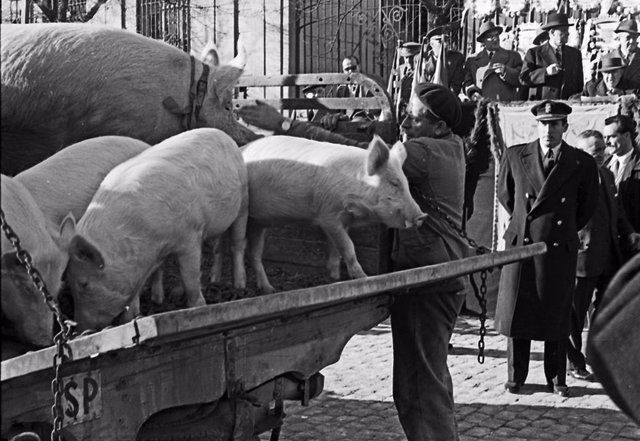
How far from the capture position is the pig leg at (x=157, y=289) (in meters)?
3.26

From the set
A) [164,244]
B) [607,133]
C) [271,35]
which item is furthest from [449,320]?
[271,35]

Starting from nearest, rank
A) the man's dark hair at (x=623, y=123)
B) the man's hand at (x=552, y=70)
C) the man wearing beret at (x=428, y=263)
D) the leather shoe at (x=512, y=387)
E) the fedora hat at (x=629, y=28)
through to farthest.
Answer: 1. the man wearing beret at (x=428, y=263)
2. the leather shoe at (x=512, y=387)
3. the man's dark hair at (x=623, y=123)
4. the man's hand at (x=552, y=70)
5. the fedora hat at (x=629, y=28)

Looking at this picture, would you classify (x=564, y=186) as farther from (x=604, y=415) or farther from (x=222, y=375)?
(x=222, y=375)

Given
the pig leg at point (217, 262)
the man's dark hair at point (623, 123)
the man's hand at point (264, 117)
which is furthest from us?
the man's dark hair at point (623, 123)

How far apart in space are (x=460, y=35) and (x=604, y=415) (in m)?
11.1

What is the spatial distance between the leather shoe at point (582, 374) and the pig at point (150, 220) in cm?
454

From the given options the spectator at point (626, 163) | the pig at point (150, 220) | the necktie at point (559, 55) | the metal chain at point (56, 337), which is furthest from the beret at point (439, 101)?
the necktie at point (559, 55)

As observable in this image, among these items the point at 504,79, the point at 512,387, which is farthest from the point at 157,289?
the point at 504,79

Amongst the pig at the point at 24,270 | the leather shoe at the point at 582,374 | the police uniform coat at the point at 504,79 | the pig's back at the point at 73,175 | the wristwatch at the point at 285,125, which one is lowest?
the leather shoe at the point at 582,374

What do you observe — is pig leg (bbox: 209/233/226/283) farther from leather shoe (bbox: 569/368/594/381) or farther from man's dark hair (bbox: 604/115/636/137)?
man's dark hair (bbox: 604/115/636/137)

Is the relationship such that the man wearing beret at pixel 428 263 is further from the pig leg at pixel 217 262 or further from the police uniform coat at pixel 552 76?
the police uniform coat at pixel 552 76

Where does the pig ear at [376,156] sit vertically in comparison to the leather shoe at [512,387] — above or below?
above

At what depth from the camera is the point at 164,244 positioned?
2.85 m

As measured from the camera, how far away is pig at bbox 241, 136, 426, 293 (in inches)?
139
